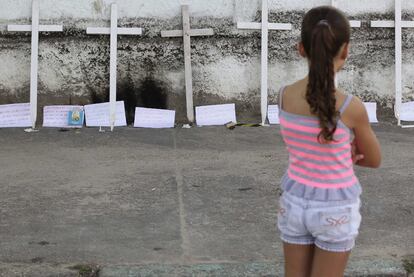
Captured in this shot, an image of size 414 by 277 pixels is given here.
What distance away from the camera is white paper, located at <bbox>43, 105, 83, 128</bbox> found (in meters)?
7.87

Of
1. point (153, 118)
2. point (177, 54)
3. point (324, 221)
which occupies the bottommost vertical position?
point (324, 221)

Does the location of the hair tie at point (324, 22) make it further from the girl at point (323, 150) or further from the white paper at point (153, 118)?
the white paper at point (153, 118)

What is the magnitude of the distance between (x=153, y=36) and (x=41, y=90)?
4.94 ft

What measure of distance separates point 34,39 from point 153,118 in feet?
5.52

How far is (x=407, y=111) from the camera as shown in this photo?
8289 mm

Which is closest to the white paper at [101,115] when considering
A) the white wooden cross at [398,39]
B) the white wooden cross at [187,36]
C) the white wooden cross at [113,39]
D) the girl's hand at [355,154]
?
the white wooden cross at [113,39]

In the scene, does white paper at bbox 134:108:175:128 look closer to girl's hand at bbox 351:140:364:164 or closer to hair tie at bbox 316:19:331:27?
girl's hand at bbox 351:140:364:164

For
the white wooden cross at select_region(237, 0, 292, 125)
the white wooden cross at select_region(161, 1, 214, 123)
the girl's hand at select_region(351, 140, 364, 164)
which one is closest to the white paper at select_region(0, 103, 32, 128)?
the white wooden cross at select_region(161, 1, 214, 123)

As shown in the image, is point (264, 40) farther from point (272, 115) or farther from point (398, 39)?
point (398, 39)

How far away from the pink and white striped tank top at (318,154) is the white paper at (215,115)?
17.7ft

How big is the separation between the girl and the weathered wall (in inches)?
215

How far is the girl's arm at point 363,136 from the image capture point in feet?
8.27

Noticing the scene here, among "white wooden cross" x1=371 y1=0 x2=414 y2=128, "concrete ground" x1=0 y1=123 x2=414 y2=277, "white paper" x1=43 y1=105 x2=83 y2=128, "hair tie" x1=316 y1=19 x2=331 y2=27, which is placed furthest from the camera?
"white wooden cross" x1=371 y1=0 x2=414 y2=128

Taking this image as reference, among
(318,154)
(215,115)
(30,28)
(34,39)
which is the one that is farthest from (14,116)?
(318,154)
